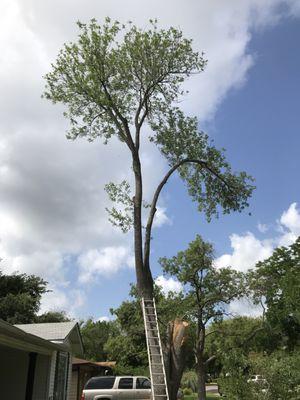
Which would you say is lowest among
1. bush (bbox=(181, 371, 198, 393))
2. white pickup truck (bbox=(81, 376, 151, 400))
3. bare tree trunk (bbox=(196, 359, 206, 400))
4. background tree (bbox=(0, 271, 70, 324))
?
white pickup truck (bbox=(81, 376, 151, 400))

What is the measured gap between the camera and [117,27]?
15.5 meters

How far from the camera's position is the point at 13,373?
59.9 feet

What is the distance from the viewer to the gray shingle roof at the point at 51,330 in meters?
18.8

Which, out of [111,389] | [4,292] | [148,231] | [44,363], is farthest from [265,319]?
[4,292]

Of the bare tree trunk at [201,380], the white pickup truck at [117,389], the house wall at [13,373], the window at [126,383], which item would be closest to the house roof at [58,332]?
the house wall at [13,373]

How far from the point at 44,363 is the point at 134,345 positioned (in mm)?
23906

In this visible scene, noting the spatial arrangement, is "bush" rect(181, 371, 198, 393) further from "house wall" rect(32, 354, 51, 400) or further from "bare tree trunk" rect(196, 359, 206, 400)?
"house wall" rect(32, 354, 51, 400)

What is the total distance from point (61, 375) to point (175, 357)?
32.0 ft

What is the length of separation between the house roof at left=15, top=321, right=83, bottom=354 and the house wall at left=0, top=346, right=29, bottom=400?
108 cm

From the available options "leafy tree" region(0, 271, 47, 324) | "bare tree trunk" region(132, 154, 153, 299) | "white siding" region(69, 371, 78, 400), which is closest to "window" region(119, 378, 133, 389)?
"white siding" region(69, 371, 78, 400)

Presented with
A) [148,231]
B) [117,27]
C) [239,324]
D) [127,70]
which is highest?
[117,27]

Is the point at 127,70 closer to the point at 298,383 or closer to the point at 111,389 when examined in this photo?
the point at 298,383

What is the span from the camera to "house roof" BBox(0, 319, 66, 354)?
423 inches

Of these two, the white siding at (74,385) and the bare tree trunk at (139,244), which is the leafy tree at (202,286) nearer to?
the white siding at (74,385)
